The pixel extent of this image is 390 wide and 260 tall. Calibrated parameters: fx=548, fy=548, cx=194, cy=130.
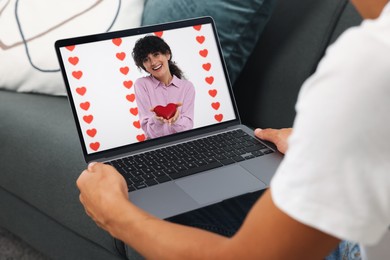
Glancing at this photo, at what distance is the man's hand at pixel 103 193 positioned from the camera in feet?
2.62

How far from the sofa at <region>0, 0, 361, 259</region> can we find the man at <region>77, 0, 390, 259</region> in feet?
2.14

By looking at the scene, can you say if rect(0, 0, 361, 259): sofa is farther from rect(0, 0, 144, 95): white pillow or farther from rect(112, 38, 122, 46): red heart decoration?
rect(112, 38, 122, 46): red heart decoration

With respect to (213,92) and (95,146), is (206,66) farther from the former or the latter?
(95,146)

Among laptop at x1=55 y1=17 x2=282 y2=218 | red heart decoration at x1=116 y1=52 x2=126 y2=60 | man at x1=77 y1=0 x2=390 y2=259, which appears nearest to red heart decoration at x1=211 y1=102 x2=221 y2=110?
laptop at x1=55 y1=17 x2=282 y2=218

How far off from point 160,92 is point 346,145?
0.64m

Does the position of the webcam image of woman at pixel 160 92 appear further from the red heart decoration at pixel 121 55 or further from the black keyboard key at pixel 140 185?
the black keyboard key at pixel 140 185

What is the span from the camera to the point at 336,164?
531 millimetres

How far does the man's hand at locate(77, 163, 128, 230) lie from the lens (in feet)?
2.62

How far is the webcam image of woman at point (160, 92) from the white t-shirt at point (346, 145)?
582 millimetres

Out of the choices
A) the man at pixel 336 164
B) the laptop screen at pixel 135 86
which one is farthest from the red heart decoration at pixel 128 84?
the man at pixel 336 164

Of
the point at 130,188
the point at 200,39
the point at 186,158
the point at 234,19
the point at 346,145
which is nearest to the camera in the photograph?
the point at 346,145

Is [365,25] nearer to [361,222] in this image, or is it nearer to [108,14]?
[361,222]

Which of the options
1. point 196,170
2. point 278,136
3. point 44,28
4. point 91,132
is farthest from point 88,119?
point 44,28

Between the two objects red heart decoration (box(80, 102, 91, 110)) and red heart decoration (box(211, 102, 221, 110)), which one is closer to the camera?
red heart decoration (box(80, 102, 91, 110))
